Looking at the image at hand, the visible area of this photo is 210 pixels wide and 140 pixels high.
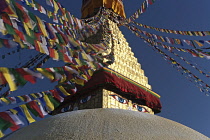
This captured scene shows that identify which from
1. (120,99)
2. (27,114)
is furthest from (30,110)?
(120,99)

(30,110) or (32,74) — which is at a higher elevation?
(32,74)

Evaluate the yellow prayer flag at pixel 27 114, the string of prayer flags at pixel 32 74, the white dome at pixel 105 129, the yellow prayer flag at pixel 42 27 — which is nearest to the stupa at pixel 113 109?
the white dome at pixel 105 129

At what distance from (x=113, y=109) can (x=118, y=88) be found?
320cm

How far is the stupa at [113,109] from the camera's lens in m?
3.02

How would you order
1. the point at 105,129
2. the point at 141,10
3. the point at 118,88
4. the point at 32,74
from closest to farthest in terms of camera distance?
the point at 105,129
the point at 32,74
the point at 118,88
the point at 141,10

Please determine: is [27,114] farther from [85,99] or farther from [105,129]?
[85,99]

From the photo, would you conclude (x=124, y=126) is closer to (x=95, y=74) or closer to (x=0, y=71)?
(x=0, y=71)

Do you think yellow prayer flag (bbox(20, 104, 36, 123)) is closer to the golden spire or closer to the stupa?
the stupa

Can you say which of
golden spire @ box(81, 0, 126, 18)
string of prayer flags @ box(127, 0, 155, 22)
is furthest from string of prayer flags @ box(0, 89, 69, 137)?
golden spire @ box(81, 0, 126, 18)

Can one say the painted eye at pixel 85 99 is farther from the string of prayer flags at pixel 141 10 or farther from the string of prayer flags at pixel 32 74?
the string of prayer flags at pixel 141 10

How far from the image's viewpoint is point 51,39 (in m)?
4.16

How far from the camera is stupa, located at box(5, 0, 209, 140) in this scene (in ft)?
9.89

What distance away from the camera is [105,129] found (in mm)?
3004

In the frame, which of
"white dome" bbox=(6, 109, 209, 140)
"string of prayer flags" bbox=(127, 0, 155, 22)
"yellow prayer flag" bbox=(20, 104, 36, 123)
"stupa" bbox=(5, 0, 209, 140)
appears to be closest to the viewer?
"white dome" bbox=(6, 109, 209, 140)
